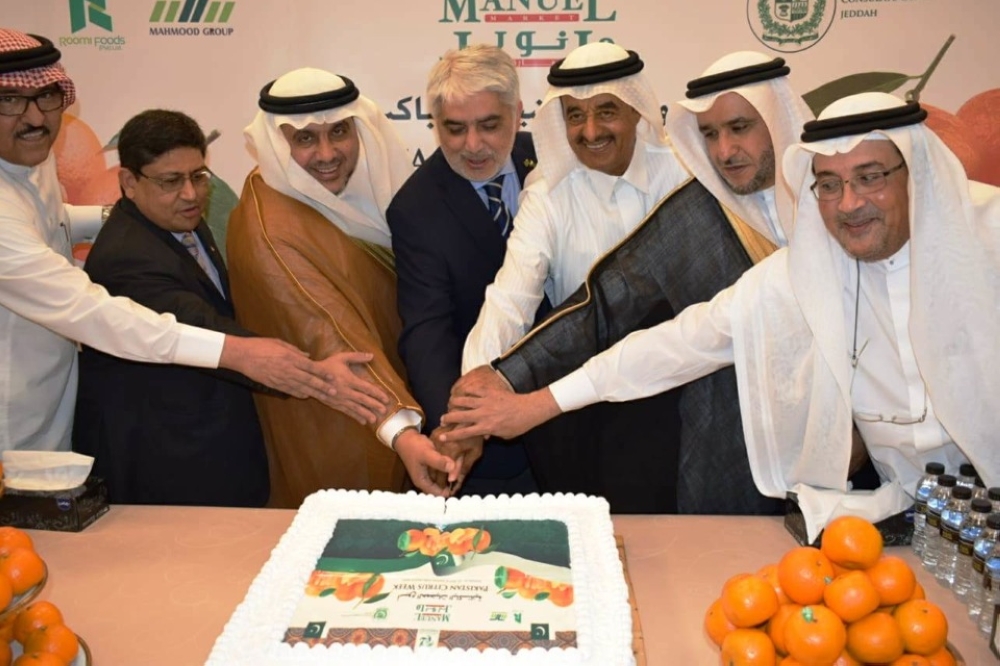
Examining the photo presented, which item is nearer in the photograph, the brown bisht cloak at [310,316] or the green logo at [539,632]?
the green logo at [539,632]

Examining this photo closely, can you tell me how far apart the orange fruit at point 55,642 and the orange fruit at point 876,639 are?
4.00ft

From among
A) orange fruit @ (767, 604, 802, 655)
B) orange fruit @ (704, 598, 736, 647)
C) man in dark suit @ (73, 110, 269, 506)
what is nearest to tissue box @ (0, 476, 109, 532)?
man in dark suit @ (73, 110, 269, 506)

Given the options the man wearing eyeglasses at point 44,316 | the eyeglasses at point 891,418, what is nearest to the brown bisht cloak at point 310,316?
the man wearing eyeglasses at point 44,316

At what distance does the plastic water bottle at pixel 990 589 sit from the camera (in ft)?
5.18

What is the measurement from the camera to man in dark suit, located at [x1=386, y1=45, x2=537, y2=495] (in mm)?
2994

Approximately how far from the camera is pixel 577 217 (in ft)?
9.96

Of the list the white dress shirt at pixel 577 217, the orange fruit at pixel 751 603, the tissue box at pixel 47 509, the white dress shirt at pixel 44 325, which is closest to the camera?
the orange fruit at pixel 751 603

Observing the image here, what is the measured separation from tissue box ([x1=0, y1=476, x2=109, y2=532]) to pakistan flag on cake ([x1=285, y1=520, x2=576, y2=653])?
69 cm

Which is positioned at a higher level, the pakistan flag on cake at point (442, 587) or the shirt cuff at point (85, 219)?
the shirt cuff at point (85, 219)

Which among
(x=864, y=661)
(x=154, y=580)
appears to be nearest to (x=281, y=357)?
(x=154, y=580)

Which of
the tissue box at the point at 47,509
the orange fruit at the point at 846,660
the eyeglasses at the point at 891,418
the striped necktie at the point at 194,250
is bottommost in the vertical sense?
the tissue box at the point at 47,509

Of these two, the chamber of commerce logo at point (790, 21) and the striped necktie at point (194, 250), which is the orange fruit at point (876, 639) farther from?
the chamber of commerce logo at point (790, 21)

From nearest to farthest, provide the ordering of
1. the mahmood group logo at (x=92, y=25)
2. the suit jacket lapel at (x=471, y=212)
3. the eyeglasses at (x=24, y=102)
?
the eyeglasses at (x=24, y=102)
the suit jacket lapel at (x=471, y=212)
the mahmood group logo at (x=92, y=25)

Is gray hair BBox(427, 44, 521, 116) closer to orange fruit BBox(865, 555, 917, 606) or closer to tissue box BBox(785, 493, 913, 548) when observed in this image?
tissue box BBox(785, 493, 913, 548)
